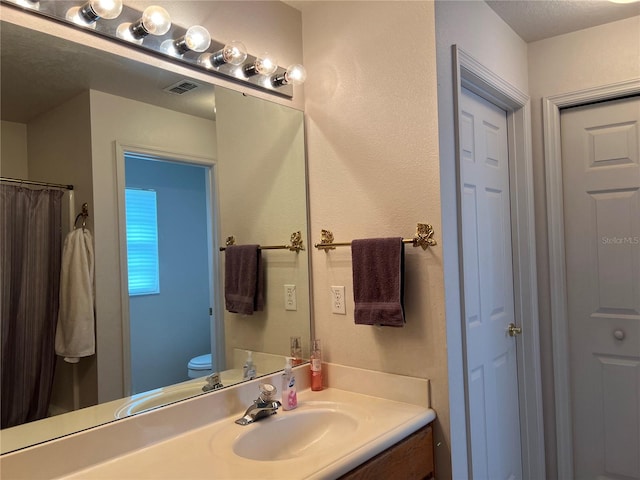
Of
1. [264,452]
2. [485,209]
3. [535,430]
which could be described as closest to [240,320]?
[264,452]

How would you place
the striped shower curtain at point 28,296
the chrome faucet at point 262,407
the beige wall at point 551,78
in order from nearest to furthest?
1. the striped shower curtain at point 28,296
2. the chrome faucet at point 262,407
3. the beige wall at point 551,78

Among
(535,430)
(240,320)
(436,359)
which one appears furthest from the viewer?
(535,430)

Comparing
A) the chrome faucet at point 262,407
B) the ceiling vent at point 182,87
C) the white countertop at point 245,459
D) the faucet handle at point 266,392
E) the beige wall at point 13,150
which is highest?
the ceiling vent at point 182,87

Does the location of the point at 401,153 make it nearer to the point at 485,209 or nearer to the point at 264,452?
the point at 485,209

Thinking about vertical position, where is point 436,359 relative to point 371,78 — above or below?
below

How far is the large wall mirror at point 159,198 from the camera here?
1.18 m

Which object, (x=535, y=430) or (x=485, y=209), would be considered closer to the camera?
(x=485, y=209)

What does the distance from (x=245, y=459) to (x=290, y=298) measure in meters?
0.73

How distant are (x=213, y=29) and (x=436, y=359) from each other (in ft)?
4.43

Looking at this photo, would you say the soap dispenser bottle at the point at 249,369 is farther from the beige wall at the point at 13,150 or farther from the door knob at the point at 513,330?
the door knob at the point at 513,330

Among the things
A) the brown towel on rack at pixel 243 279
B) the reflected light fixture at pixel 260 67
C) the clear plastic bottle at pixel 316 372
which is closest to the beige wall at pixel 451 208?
the clear plastic bottle at pixel 316 372

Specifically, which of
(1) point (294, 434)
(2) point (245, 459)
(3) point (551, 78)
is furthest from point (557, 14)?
(2) point (245, 459)

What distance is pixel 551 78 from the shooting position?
2.23m

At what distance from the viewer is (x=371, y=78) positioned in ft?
5.59
